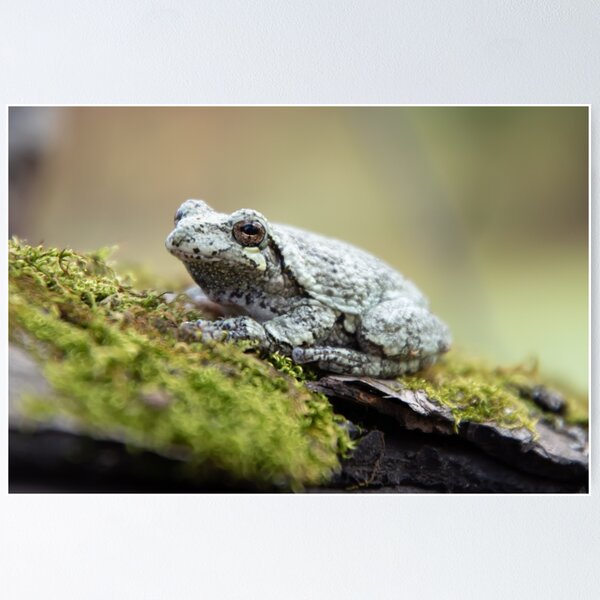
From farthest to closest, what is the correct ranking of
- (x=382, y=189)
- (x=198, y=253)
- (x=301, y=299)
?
(x=382, y=189)
(x=301, y=299)
(x=198, y=253)

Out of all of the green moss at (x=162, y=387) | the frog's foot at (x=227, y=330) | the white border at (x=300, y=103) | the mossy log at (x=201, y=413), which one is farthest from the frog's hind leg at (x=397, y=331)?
the white border at (x=300, y=103)

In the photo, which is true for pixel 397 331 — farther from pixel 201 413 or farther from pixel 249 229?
pixel 201 413

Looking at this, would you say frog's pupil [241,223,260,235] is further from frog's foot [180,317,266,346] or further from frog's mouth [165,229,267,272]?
frog's foot [180,317,266,346]

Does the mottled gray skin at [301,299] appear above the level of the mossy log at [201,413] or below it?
above

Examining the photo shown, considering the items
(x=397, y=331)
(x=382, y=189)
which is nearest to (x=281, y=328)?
(x=397, y=331)

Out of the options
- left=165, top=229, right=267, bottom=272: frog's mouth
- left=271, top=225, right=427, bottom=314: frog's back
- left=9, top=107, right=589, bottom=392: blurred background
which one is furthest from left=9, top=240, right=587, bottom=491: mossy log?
left=9, top=107, right=589, bottom=392: blurred background

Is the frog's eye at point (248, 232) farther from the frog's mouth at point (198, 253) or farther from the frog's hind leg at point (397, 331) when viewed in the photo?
the frog's hind leg at point (397, 331)
